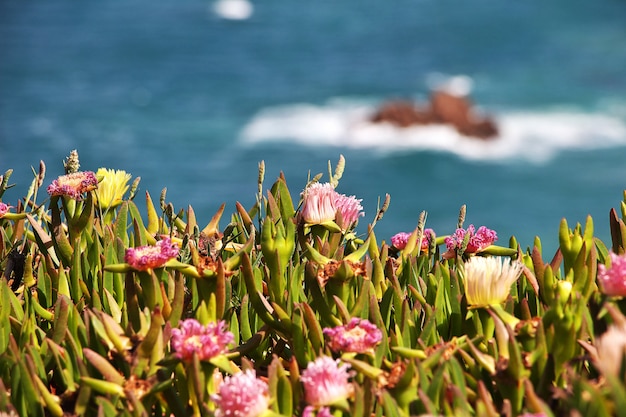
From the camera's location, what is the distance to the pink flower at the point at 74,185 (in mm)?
1450

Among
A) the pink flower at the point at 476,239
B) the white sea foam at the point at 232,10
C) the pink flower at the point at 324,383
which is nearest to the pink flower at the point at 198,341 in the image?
the pink flower at the point at 324,383

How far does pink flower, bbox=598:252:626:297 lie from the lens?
1010 millimetres

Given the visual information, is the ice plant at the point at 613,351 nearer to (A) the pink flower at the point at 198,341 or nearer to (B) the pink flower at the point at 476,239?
(A) the pink flower at the point at 198,341

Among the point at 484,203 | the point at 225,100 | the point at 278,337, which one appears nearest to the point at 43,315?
the point at 278,337

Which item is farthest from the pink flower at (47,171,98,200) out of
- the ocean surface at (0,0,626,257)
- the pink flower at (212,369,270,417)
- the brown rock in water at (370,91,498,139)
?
the brown rock in water at (370,91,498,139)

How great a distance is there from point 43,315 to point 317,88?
48.5 ft

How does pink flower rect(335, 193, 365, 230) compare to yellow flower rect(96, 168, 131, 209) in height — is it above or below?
below

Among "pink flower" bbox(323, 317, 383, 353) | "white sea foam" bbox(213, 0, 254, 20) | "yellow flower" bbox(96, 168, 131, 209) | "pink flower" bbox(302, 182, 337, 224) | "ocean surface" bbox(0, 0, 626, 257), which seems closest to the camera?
"pink flower" bbox(323, 317, 383, 353)

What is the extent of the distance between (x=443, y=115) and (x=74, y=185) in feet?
39.4

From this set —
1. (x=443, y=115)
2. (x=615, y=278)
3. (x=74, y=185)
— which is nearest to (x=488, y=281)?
(x=615, y=278)

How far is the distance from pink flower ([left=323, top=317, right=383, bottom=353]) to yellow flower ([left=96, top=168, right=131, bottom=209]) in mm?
644

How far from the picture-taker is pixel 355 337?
3.52 feet

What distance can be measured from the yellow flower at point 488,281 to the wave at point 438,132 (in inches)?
476

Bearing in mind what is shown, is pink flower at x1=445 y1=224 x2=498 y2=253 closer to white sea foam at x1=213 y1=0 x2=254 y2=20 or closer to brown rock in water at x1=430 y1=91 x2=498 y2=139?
brown rock in water at x1=430 y1=91 x2=498 y2=139
